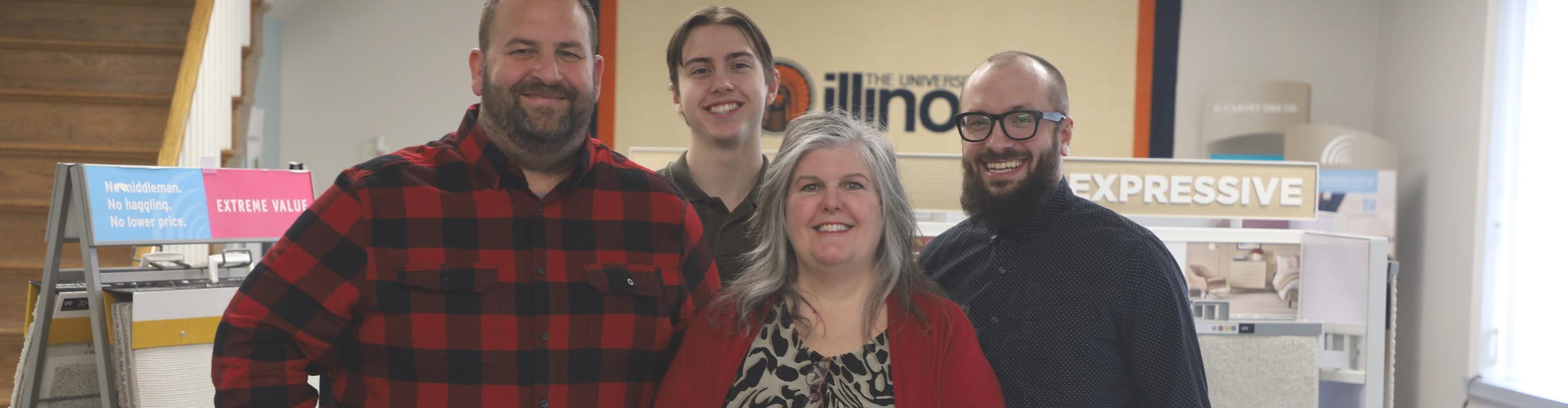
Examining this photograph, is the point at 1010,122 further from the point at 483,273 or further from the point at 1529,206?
the point at 1529,206

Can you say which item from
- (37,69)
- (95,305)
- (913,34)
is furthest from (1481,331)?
(37,69)

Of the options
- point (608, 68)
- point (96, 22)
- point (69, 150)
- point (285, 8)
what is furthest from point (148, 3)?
point (608, 68)

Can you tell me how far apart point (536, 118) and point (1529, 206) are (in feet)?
16.1

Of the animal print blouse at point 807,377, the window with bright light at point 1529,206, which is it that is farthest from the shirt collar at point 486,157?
the window with bright light at point 1529,206

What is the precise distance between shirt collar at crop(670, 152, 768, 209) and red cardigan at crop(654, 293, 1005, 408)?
56cm

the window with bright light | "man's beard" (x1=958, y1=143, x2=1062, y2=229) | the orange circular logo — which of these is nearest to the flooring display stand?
"man's beard" (x1=958, y1=143, x2=1062, y2=229)

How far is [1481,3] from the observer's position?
4.73 meters

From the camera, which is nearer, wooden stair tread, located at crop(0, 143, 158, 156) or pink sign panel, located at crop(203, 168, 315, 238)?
pink sign panel, located at crop(203, 168, 315, 238)

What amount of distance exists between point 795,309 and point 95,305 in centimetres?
188

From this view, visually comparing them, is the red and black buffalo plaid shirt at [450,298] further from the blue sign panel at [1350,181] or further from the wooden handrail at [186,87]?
the blue sign panel at [1350,181]

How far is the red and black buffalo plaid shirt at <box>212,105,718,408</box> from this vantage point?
1378mm

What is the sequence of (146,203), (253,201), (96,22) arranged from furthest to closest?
(96,22)
(253,201)
(146,203)

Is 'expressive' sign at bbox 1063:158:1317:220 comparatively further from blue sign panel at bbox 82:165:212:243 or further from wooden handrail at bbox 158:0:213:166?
wooden handrail at bbox 158:0:213:166

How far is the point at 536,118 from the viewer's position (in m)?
1.45
